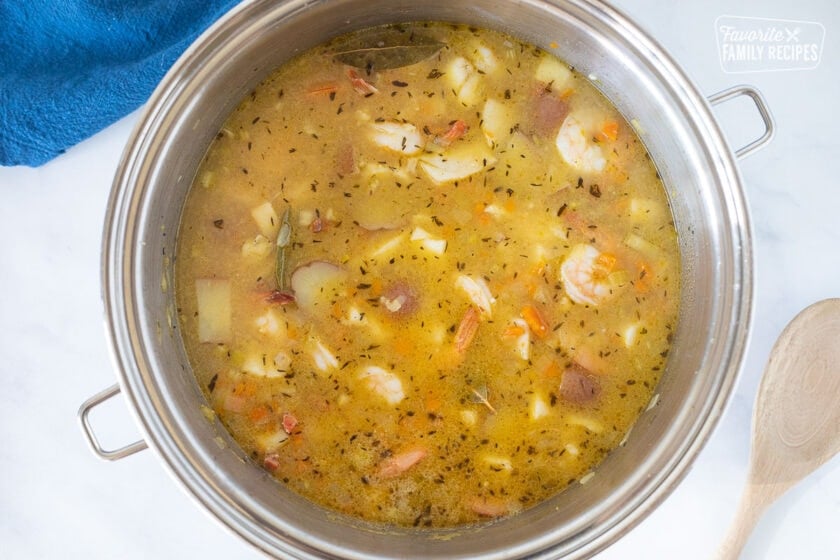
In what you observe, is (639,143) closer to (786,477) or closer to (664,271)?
(664,271)

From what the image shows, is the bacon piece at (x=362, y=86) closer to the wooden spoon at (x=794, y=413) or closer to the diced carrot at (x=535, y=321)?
the diced carrot at (x=535, y=321)

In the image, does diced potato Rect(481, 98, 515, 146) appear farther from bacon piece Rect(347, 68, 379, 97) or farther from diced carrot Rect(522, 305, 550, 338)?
diced carrot Rect(522, 305, 550, 338)

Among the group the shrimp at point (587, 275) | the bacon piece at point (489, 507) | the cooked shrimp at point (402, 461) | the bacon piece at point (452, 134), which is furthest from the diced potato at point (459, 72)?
the bacon piece at point (489, 507)

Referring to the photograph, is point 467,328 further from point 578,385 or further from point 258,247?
point 258,247

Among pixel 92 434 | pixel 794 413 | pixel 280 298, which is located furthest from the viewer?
pixel 794 413

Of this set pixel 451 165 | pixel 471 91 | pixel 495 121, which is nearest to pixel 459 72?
pixel 471 91

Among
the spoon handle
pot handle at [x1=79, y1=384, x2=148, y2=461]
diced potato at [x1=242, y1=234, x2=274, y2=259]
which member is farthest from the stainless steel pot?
the spoon handle
